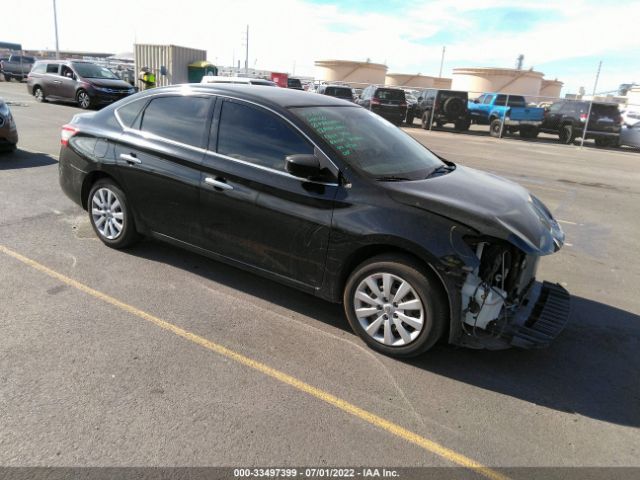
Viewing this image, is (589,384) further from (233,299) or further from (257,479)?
(233,299)

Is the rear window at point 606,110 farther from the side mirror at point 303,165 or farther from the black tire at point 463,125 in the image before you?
the side mirror at point 303,165

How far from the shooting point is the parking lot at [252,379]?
101 inches

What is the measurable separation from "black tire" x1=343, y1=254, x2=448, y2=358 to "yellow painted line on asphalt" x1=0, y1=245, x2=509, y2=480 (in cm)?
64

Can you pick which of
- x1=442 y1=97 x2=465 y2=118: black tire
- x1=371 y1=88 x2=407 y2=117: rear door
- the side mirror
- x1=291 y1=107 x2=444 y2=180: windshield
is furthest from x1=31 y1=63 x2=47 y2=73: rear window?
the side mirror

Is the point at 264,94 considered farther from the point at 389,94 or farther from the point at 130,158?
the point at 389,94

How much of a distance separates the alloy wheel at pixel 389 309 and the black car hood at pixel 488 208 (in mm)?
567

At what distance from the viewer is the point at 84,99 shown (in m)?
19.3

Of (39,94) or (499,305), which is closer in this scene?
(499,305)

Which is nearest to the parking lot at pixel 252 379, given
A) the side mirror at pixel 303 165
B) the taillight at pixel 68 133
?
the taillight at pixel 68 133

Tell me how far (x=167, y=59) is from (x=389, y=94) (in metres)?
12.0

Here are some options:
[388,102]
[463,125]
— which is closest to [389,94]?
[388,102]

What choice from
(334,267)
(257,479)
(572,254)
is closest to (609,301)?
(572,254)

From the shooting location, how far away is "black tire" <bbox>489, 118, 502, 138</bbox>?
22869 mm

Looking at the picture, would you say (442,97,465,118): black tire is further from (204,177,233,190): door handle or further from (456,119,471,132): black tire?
(204,177,233,190): door handle
